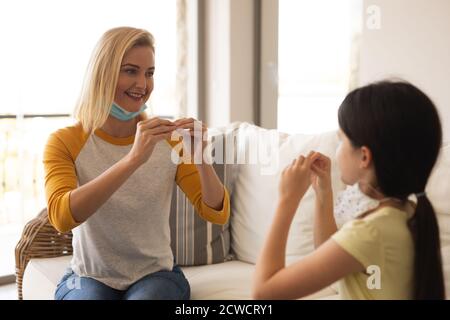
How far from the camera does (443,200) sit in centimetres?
158

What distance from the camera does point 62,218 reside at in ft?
4.59

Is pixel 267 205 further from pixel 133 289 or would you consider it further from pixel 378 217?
pixel 378 217

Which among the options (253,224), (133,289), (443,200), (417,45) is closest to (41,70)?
(253,224)

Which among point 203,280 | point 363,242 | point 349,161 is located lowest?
point 203,280

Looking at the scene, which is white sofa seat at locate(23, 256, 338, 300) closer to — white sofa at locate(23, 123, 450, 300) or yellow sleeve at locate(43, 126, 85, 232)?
white sofa at locate(23, 123, 450, 300)

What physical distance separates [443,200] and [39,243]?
53.1 inches

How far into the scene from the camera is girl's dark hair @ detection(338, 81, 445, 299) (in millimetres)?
990

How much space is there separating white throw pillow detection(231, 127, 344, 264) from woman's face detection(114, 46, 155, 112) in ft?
1.97

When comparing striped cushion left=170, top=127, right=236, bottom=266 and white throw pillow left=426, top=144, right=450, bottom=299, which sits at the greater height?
white throw pillow left=426, top=144, right=450, bottom=299

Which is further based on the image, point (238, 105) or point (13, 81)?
point (238, 105)

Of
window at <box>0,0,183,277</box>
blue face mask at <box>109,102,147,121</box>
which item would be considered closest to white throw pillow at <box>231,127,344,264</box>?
blue face mask at <box>109,102,147,121</box>

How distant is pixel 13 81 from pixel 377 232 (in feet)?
7.84
